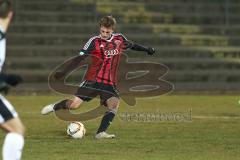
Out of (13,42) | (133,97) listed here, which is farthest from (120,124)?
(13,42)

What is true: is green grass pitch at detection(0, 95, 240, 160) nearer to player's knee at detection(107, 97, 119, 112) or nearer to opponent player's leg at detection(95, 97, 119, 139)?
opponent player's leg at detection(95, 97, 119, 139)

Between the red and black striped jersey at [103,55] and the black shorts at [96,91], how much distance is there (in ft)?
0.23

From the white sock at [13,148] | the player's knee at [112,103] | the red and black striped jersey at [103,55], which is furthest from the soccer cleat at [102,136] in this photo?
the white sock at [13,148]

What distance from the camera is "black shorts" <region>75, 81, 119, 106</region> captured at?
11.4 metres

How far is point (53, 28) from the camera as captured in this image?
23.7 m

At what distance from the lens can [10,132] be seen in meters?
7.25

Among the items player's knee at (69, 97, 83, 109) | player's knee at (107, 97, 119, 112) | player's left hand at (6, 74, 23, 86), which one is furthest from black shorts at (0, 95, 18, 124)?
player's knee at (69, 97, 83, 109)

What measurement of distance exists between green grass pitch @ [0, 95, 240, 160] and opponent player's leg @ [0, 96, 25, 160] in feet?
6.13

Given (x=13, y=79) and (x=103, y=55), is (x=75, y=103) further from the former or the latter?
(x=13, y=79)

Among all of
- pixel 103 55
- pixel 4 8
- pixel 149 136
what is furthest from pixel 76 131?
pixel 4 8

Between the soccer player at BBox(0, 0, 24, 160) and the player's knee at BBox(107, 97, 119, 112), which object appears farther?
the player's knee at BBox(107, 97, 119, 112)

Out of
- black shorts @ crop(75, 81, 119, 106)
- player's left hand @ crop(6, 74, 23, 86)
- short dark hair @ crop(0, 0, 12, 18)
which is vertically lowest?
black shorts @ crop(75, 81, 119, 106)

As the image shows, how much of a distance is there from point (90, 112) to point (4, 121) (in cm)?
838

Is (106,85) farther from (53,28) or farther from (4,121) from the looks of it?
(53,28)
